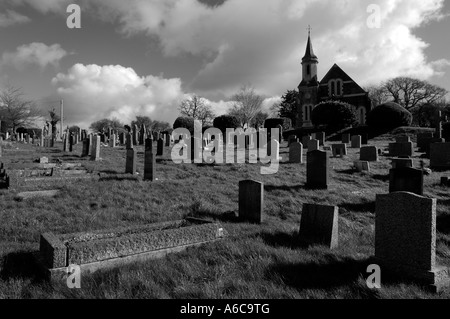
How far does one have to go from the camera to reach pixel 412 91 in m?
61.8

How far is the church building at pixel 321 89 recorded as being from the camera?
5025 centimetres

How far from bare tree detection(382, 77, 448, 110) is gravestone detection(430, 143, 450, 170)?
166 ft

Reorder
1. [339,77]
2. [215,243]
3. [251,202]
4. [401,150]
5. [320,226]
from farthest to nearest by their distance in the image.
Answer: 1. [339,77]
2. [401,150]
3. [251,202]
4. [320,226]
5. [215,243]

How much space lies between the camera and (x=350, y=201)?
9.72m

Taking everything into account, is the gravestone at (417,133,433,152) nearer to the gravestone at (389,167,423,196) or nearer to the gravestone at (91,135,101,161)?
the gravestone at (389,167,423,196)

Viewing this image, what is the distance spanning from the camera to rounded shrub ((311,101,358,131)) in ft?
124

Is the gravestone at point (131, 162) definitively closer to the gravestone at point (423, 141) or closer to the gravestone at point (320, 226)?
the gravestone at point (320, 226)

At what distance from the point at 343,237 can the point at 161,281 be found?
3.79 metres

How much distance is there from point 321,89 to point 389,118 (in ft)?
60.5

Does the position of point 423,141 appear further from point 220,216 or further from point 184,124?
point 184,124

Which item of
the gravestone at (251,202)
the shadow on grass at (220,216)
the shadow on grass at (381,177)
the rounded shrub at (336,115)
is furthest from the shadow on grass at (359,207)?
the rounded shrub at (336,115)

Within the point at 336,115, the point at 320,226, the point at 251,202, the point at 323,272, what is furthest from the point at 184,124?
the point at 323,272

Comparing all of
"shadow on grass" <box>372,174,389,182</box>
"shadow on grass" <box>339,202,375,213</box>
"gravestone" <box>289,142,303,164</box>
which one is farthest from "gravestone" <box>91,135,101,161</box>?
"shadow on grass" <box>372,174,389,182</box>
